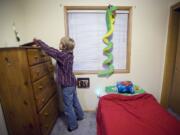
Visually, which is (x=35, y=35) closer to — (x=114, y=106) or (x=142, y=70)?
(x=114, y=106)

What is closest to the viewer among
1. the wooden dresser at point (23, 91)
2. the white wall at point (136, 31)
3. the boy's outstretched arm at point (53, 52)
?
the wooden dresser at point (23, 91)

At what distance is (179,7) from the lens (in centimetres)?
170

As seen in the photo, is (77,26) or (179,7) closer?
(179,7)

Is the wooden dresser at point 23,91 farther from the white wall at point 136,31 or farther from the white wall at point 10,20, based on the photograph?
the white wall at point 136,31

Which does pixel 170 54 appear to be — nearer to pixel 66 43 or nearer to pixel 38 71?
pixel 66 43

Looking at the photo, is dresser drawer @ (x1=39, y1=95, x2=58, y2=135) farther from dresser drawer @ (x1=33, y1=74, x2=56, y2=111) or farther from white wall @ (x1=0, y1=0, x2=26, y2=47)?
white wall @ (x1=0, y1=0, x2=26, y2=47)

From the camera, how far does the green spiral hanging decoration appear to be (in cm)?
183

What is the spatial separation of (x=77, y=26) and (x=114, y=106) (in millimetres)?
1462

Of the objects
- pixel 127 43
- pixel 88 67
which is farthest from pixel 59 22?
pixel 127 43

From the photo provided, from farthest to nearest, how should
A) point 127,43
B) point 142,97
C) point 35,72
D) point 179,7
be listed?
point 127,43
point 179,7
point 142,97
point 35,72

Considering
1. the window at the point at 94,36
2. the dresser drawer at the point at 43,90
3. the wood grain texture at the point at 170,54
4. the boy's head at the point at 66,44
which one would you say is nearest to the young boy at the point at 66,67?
the boy's head at the point at 66,44

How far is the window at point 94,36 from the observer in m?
1.89

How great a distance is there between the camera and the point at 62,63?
→ 1.51 m

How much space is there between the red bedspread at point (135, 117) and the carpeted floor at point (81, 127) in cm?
53
